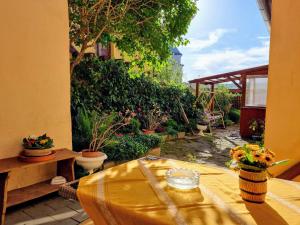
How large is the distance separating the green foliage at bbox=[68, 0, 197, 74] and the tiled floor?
2612 mm

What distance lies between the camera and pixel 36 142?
3088 millimetres

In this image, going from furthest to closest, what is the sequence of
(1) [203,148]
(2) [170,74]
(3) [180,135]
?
(2) [170,74] → (3) [180,135] → (1) [203,148]

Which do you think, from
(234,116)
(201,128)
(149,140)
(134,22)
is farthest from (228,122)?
(134,22)

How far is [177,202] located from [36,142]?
232 cm

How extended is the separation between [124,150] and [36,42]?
7.75ft

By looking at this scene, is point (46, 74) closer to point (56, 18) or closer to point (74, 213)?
point (56, 18)

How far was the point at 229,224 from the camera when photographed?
3.77ft

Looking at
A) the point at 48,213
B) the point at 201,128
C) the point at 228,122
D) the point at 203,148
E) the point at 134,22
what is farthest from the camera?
→ the point at 228,122

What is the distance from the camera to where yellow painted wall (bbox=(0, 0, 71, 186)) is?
303cm

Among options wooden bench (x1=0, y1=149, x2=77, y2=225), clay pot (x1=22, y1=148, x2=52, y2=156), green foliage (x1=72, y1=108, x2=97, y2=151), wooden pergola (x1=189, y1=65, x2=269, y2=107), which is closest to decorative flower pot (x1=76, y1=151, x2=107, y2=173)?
wooden bench (x1=0, y1=149, x2=77, y2=225)

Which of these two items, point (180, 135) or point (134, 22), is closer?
point (134, 22)

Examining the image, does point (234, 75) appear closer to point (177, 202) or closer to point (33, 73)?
point (33, 73)

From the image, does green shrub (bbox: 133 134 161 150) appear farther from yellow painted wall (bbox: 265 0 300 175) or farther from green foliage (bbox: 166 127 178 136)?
yellow painted wall (bbox: 265 0 300 175)

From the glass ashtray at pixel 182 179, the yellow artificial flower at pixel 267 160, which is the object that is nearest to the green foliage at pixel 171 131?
the glass ashtray at pixel 182 179
